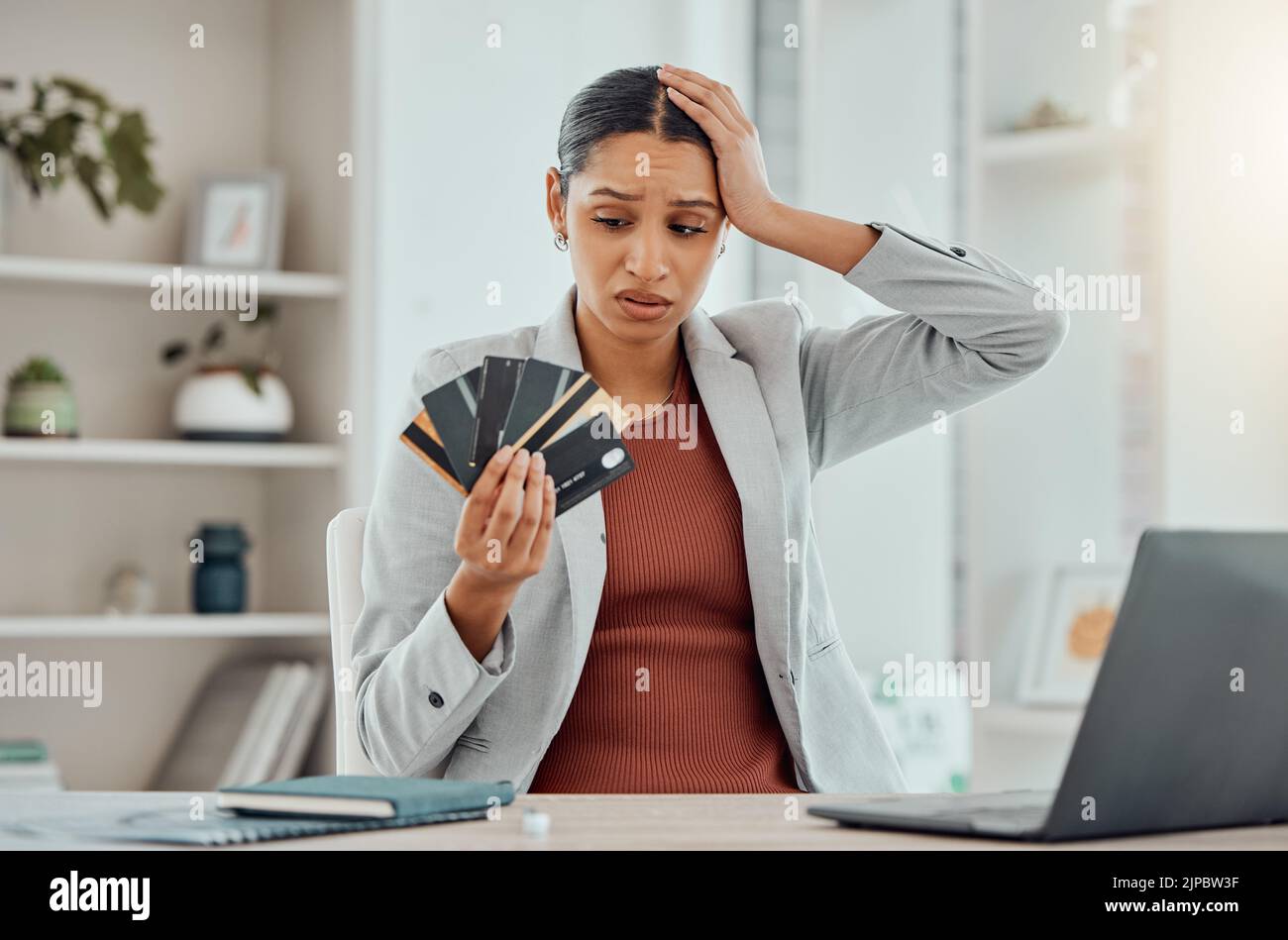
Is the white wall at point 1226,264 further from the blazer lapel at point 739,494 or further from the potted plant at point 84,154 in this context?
the potted plant at point 84,154

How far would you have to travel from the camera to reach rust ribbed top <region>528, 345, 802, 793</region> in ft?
4.95

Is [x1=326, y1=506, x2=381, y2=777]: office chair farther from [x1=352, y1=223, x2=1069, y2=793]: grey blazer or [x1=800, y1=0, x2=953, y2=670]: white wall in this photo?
[x1=800, y1=0, x2=953, y2=670]: white wall

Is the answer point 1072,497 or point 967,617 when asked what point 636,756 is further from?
point 1072,497

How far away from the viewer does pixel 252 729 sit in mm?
3137

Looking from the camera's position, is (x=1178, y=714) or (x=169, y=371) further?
(x=169, y=371)

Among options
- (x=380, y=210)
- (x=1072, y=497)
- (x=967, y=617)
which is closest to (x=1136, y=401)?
(x=1072, y=497)

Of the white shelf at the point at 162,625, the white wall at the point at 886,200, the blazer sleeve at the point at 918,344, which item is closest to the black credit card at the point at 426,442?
the blazer sleeve at the point at 918,344

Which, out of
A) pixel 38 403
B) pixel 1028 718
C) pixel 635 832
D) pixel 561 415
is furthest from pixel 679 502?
pixel 38 403

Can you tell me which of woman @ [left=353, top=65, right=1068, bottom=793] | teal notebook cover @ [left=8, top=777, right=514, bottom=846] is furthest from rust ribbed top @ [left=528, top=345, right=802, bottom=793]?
teal notebook cover @ [left=8, top=777, right=514, bottom=846]

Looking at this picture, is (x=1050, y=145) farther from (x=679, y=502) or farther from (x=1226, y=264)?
(x=679, y=502)

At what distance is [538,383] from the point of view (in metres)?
1.24

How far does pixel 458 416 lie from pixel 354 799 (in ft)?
1.20

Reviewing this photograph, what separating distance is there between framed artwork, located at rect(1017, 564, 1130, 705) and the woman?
3.83ft
